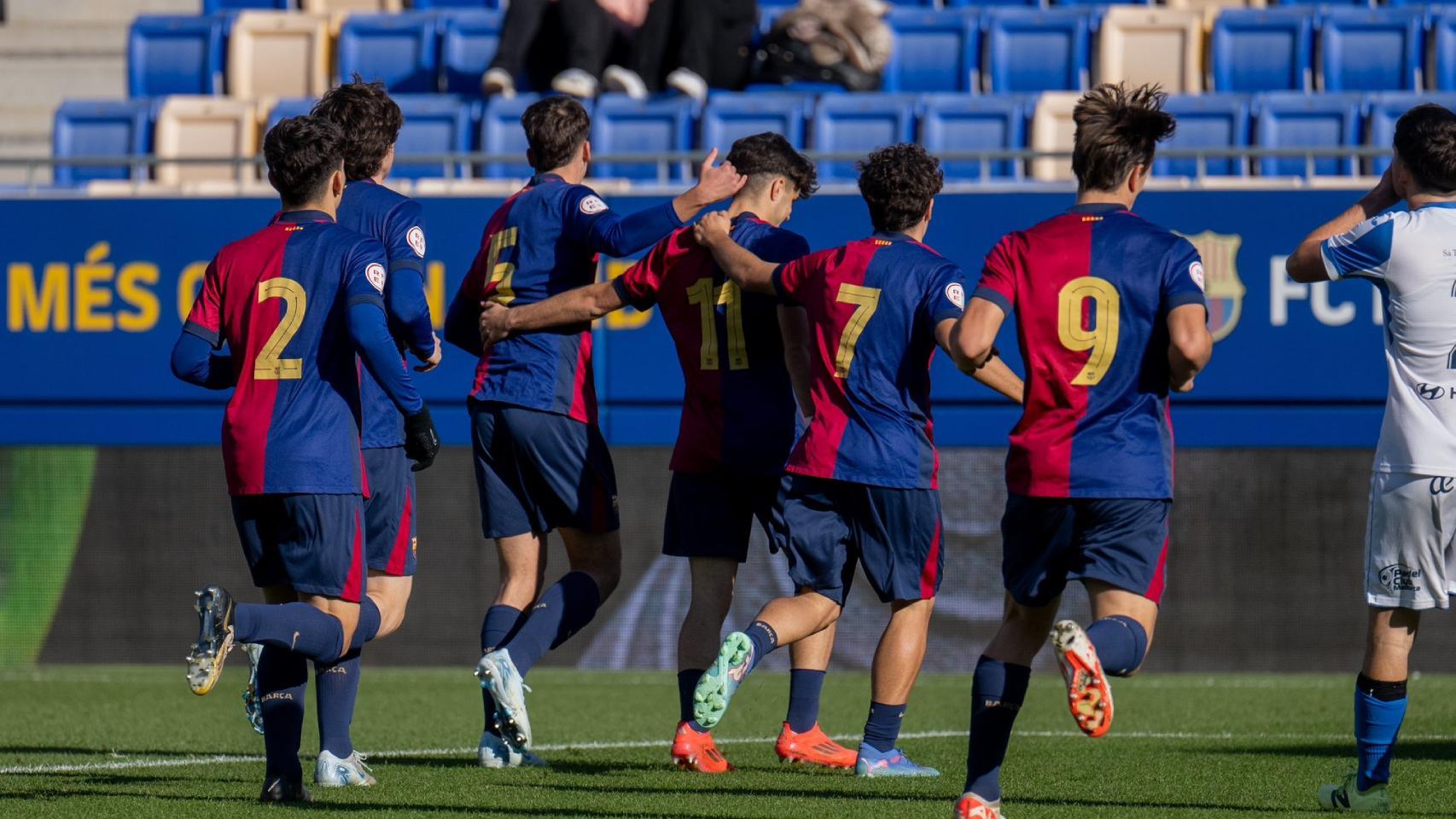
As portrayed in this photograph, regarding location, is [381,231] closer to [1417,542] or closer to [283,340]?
[283,340]

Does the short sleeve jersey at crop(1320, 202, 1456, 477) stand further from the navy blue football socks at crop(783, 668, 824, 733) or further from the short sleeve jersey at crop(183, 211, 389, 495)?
the short sleeve jersey at crop(183, 211, 389, 495)

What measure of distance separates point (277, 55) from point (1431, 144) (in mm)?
10669

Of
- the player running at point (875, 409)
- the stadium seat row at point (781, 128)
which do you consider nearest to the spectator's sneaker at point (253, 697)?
the player running at point (875, 409)

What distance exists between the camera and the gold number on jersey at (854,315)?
552cm

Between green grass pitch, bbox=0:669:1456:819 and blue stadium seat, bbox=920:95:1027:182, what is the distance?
11.5ft

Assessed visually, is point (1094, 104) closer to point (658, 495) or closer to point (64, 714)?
point (64, 714)

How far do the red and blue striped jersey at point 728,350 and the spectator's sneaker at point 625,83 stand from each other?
6850 millimetres

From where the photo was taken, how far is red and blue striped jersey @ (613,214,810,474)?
5.93 metres

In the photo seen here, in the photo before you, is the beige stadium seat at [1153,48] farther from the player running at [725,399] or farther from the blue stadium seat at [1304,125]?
the player running at [725,399]

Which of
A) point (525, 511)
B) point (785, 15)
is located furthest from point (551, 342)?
point (785, 15)

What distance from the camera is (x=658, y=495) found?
1095 cm

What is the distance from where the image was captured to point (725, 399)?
19.6 feet

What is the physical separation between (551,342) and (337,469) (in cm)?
132

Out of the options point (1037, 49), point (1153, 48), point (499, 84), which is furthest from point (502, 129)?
point (1153, 48)
